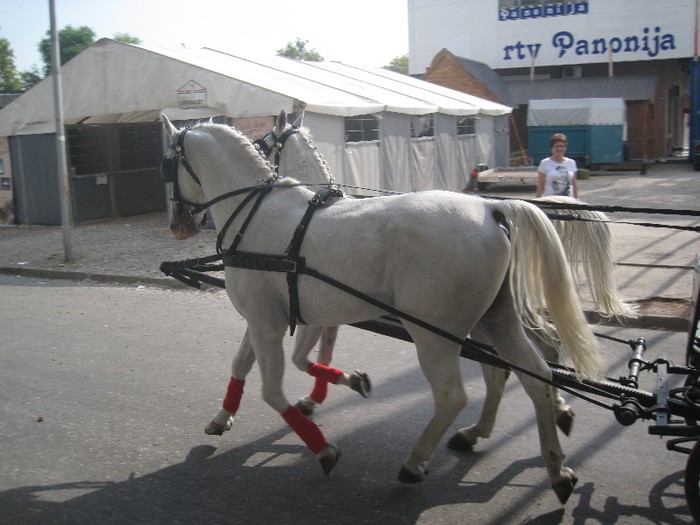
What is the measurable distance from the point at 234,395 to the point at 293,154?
2.22 meters

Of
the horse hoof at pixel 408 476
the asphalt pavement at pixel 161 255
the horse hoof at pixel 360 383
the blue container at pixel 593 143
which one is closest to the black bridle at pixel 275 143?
the horse hoof at pixel 360 383

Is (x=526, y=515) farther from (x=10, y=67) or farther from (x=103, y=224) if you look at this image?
(x=10, y=67)

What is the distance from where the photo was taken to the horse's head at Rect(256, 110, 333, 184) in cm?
602

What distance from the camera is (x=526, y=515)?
3742 millimetres

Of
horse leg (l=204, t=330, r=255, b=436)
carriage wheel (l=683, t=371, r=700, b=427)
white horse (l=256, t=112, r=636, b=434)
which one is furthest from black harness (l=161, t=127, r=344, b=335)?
carriage wheel (l=683, t=371, r=700, b=427)

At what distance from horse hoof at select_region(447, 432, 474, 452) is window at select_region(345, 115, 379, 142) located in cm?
1190

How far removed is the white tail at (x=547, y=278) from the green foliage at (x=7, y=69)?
67.5 metres

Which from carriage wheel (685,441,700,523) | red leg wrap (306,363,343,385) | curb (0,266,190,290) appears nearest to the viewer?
carriage wheel (685,441,700,523)

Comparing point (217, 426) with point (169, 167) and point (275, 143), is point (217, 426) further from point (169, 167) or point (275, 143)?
point (275, 143)

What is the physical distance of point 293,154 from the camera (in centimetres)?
605

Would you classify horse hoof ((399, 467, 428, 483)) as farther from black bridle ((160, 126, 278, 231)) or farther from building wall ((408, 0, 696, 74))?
building wall ((408, 0, 696, 74))

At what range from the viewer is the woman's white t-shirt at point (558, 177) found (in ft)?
28.8

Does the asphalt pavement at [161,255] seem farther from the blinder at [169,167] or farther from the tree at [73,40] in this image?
the tree at [73,40]

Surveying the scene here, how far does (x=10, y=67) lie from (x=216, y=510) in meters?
69.6
